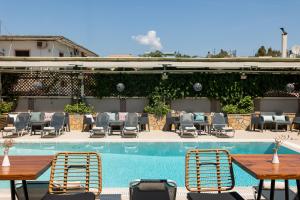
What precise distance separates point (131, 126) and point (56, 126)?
132 inches

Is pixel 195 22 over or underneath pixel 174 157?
over

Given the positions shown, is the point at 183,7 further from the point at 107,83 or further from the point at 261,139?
the point at 261,139

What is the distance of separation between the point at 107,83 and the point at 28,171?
14.7 metres

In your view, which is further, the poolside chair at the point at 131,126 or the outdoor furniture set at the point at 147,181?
the poolside chair at the point at 131,126

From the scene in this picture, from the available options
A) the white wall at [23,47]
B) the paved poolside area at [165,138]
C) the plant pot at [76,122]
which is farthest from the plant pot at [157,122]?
the white wall at [23,47]

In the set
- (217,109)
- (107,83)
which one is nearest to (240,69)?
(217,109)

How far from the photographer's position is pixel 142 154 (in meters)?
13.1

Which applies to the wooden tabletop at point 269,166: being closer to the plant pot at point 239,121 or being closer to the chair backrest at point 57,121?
the chair backrest at point 57,121

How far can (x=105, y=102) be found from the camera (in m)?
19.2

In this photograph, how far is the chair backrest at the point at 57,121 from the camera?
16.1 metres

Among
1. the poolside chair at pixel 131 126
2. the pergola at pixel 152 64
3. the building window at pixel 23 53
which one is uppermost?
the building window at pixel 23 53

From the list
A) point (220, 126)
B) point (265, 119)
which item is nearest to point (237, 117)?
point (265, 119)

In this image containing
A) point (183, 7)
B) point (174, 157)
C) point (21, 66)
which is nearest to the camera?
point (174, 157)

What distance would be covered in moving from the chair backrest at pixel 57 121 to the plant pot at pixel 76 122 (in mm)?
973
